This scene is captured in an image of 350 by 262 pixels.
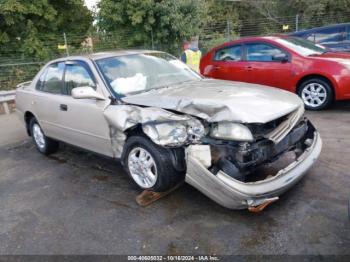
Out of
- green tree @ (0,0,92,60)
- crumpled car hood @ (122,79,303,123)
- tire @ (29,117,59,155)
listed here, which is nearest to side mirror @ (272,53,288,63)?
crumpled car hood @ (122,79,303,123)

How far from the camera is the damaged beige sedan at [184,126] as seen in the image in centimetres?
315

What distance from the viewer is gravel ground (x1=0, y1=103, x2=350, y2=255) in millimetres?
3016

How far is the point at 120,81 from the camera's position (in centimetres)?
426

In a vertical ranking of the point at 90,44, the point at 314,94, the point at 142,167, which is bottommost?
the point at 142,167

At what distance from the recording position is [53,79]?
5160 mm

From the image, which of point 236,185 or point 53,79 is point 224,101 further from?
point 53,79

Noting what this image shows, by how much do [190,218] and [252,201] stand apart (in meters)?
0.68

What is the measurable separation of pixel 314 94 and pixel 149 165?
173 inches

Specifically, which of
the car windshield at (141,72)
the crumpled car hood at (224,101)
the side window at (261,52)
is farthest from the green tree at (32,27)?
the crumpled car hood at (224,101)

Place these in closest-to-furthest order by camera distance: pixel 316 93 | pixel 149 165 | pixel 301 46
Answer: pixel 149 165 < pixel 316 93 < pixel 301 46

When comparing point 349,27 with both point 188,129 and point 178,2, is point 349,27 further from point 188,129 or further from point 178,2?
point 188,129

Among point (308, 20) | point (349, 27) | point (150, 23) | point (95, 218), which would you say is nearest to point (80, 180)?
point (95, 218)

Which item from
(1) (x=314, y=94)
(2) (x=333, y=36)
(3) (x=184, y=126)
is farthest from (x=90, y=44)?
(3) (x=184, y=126)

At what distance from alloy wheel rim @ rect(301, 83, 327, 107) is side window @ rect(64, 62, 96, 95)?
14.2 ft
